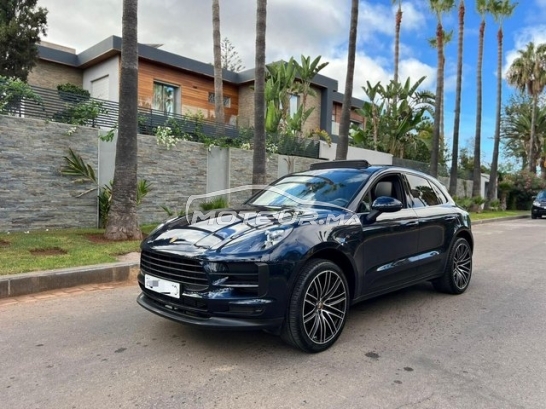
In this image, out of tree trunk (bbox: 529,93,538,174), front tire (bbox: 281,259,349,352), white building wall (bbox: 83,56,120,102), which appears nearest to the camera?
front tire (bbox: 281,259,349,352)

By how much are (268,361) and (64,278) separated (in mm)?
3612

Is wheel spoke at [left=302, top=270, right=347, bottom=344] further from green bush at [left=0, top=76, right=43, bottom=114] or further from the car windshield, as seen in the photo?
green bush at [left=0, top=76, right=43, bottom=114]

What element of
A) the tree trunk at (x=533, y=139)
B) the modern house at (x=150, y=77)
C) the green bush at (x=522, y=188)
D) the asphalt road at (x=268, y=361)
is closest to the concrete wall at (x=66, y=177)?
the asphalt road at (x=268, y=361)

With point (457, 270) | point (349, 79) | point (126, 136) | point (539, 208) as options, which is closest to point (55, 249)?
point (126, 136)

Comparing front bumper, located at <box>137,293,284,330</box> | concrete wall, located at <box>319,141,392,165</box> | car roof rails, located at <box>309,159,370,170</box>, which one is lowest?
front bumper, located at <box>137,293,284,330</box>

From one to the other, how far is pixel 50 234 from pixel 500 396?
8532mm

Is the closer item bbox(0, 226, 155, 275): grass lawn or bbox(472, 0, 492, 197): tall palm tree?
bbox(0, 226, 155, 275): grass lawn

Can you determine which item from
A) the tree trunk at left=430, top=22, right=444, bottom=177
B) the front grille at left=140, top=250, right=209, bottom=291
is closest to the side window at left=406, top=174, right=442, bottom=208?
the front grille at left=140, top=250, right=209, bottom=291

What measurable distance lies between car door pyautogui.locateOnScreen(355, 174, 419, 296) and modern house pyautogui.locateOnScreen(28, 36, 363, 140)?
15.5 meters

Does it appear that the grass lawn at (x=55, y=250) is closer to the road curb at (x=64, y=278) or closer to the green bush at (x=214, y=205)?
the road curb at (x=64, y=278)

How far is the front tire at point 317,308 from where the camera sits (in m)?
3.49

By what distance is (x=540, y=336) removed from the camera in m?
4.25

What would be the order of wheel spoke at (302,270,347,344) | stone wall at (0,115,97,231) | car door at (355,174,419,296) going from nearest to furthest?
wheel spoke at (302,270,347,344) → car door at (355,174,419,296) → stone wall at (0,115,97,231)

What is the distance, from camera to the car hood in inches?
138
